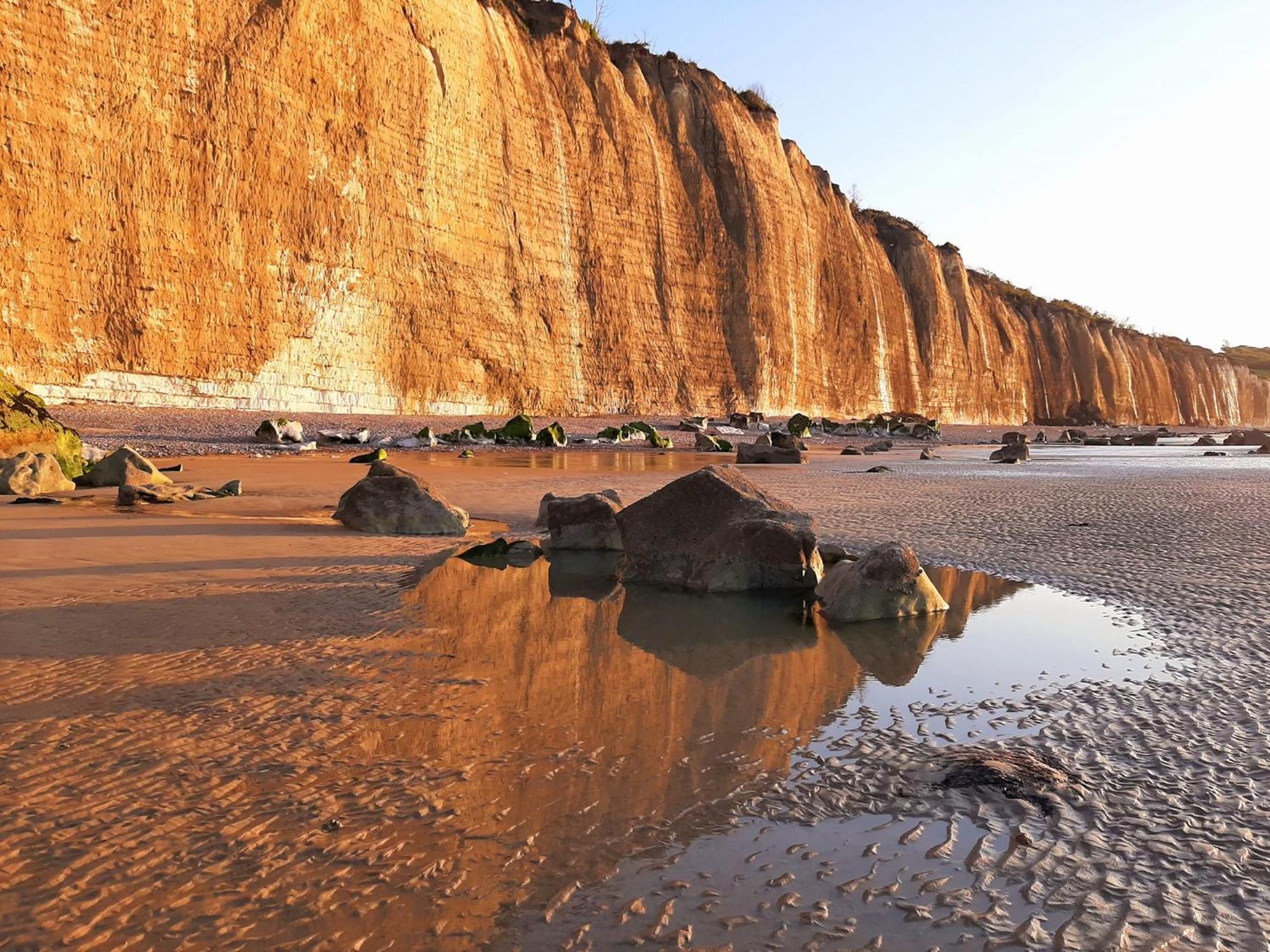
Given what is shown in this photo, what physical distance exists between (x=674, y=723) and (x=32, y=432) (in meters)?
9.08

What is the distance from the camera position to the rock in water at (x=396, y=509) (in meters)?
6.03

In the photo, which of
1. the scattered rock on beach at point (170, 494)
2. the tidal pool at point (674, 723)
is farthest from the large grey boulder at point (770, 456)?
the tidal pool at point (674, 723)

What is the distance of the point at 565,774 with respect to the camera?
6.81 ft

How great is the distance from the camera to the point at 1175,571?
4.70 metres

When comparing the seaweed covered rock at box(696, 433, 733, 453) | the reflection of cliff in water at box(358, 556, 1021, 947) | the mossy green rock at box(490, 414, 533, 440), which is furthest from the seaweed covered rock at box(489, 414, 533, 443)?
the reflection of cliff in water at box(358, 556, 1021, 947)

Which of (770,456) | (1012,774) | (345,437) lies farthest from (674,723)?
(345,437)

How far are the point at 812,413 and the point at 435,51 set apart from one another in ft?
67.0

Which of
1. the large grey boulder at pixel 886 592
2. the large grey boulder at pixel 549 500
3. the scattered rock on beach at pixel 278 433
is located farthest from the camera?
the scattered rock on beach at pixel 278 433

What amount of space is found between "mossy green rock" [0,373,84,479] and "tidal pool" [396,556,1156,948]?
6.32 metres

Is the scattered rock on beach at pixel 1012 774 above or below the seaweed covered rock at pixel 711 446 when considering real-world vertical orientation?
below

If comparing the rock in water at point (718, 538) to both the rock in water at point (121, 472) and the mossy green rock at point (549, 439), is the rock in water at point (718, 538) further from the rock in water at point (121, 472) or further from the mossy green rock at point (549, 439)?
the mossy green rock at point (549, 439)

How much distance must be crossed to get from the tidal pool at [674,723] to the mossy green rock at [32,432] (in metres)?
6.32

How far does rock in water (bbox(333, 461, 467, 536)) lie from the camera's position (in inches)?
237

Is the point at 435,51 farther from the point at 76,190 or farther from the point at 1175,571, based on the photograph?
the point at 1175,571
